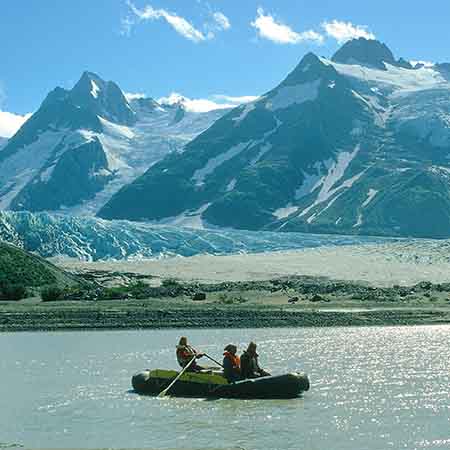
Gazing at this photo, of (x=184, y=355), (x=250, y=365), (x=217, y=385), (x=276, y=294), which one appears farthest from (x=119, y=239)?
(x=217, y=385)

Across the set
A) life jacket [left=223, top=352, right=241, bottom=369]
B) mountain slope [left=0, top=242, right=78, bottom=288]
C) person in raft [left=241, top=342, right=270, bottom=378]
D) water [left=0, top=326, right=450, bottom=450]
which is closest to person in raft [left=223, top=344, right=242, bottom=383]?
life jacket [left=223, top=352, right=241, bottom=369]

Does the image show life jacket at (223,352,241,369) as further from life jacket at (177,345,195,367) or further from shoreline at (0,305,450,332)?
shoreline at (0,305,450,332)

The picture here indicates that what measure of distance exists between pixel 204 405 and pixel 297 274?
77899 mm

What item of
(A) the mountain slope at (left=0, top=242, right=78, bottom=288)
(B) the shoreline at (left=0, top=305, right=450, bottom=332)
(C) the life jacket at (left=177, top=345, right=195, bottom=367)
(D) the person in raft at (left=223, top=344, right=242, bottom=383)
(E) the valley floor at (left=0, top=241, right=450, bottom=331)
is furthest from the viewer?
(A) the mountain slope at (left=0, top=242, right=78, bottom=288)

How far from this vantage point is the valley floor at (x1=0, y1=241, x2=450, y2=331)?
59.8 meters

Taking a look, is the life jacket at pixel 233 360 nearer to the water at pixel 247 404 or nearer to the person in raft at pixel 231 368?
the person in raft at pixel 231 368

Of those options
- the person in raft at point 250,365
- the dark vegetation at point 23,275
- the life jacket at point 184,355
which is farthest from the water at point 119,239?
the person in raft at point 250,365

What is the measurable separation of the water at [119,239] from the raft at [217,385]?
9638 cm

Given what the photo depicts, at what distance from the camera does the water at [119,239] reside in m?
132

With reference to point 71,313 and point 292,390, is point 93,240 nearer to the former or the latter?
point 71,313

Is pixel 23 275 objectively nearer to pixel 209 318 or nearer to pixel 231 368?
pixel 209 318

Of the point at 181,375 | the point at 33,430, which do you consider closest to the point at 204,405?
the point at 181,375

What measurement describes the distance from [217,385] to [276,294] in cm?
4870

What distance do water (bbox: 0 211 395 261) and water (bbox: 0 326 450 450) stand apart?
8619 centimetres
